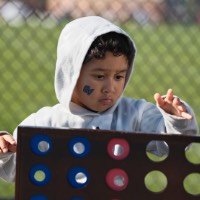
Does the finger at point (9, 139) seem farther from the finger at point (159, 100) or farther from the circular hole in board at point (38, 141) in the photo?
the finger at point (159, 100)

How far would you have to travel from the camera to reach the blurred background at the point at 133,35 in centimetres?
648

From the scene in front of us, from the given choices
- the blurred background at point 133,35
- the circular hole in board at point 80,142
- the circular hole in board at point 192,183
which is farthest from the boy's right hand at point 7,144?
the blurred background at point 133,35

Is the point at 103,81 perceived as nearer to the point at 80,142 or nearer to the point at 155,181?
the point at 80,142

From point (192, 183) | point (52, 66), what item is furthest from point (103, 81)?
point (52, 66)

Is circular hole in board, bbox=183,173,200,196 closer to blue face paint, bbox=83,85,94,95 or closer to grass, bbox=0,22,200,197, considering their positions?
grass, bbox=0,22,200,197

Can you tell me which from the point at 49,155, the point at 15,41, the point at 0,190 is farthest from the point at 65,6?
the point at 49,155

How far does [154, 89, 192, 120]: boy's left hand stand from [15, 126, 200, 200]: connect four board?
0.35m

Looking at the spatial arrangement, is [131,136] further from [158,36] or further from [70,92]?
[158,36]

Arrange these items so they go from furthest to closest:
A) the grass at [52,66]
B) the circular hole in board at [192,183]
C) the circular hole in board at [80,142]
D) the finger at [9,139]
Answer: the grass at [52,66] < the circular hole in board at [192,183] < the finger at [9,139] < the circular hole in board at [80,142]

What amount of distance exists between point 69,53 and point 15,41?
4530 millimetres

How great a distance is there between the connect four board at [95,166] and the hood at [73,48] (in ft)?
1.86

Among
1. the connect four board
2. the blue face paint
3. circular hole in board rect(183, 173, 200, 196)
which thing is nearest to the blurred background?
circular hole in board rect(183, 173, 200, 196)

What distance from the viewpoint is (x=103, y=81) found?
2953mm

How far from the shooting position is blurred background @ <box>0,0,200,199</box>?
21.3 ft
